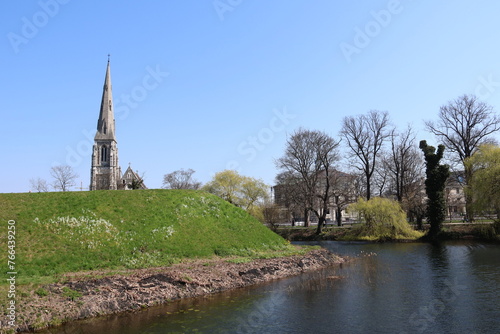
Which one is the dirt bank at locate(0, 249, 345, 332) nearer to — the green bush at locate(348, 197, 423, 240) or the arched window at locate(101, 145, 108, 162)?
the green bush at locate(348, 197, 423, 240)

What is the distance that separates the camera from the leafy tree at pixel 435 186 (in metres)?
55.0

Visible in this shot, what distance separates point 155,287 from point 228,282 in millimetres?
4906

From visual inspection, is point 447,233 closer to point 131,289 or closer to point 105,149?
point 131,289

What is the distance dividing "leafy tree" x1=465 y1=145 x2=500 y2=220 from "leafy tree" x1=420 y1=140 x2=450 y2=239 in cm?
566

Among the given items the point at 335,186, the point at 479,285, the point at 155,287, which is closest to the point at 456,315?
the point at 479,285

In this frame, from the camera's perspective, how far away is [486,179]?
46.9 meters

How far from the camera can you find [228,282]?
73.4ft

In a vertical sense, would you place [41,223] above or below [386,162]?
below

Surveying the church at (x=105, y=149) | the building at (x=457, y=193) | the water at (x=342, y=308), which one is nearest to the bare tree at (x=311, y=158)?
the building at (x=457, y=193)

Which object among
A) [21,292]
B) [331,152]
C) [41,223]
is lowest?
[21,292]

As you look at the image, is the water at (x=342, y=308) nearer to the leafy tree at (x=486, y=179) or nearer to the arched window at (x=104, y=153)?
the leafy tree at (x=486, y=179)

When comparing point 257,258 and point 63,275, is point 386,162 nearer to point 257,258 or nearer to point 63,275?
point 257,258

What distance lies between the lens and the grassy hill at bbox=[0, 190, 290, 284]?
21.2m

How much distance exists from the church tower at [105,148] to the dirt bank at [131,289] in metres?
95.4
